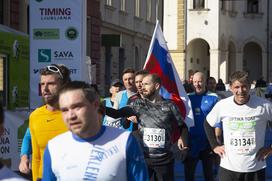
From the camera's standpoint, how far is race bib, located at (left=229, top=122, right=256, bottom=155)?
7836 mm

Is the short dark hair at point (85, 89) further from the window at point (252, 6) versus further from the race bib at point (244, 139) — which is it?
the window at point (252, 6)

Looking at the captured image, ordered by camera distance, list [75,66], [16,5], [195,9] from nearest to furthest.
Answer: [75,66], [16,5], [195,9]

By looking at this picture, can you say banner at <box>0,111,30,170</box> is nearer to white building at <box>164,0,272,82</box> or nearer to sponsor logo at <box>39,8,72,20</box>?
sponsor logo at <box>39,8,72,20</box>

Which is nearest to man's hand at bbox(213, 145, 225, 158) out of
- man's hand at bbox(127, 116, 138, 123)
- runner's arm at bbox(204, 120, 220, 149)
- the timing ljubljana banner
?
runner's arm at bbox(204, 120, 220, 149)

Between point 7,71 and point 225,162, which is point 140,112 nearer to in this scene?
point 225,162

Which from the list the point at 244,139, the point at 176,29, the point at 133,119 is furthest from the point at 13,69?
the point at 176,29

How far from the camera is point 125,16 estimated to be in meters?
39.1

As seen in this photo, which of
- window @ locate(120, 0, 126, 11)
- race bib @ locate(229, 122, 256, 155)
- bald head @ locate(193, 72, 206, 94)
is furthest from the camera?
window @ locate(120, 0, 126, 11)

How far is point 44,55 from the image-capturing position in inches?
425

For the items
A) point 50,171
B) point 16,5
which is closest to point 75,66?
point 50,171

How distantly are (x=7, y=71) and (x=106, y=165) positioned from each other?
34.3ft

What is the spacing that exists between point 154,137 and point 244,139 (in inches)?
44.3

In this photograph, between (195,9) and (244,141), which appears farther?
(195,9)

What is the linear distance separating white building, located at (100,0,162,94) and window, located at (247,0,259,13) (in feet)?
78.2
